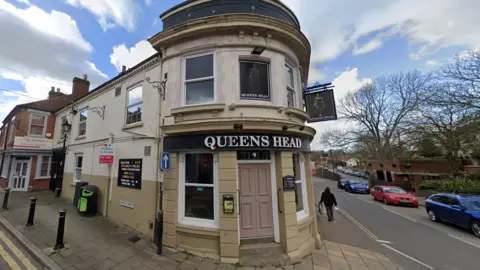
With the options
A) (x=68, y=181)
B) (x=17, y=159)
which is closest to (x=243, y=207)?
(x=68, y=181)

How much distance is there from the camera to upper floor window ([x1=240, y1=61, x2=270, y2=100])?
6.03 metres

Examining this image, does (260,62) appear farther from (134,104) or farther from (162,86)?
(134,104)

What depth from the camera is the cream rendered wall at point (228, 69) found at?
5.82m

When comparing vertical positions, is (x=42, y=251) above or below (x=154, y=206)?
below

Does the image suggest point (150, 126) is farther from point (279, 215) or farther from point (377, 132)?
point (377, 132)

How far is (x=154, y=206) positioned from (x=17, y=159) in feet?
52.0

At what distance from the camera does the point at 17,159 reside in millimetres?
14492

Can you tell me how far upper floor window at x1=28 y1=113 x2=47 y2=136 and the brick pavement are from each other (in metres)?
10.5

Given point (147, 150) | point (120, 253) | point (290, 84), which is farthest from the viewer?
point (290, 84)

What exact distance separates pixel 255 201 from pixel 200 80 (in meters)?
3.98

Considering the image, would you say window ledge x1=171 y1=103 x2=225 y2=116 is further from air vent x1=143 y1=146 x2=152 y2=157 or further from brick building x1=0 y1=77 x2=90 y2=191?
brick building x1=0 y1=77 x2=90 y2=191

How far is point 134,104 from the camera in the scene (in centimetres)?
785

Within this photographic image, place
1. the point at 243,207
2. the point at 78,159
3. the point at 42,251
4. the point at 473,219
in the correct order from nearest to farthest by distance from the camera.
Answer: the point at 42,251 → the point at 243,207 → the point at 473,219 → the point at 78,159

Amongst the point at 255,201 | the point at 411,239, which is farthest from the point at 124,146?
the point at 411,239
